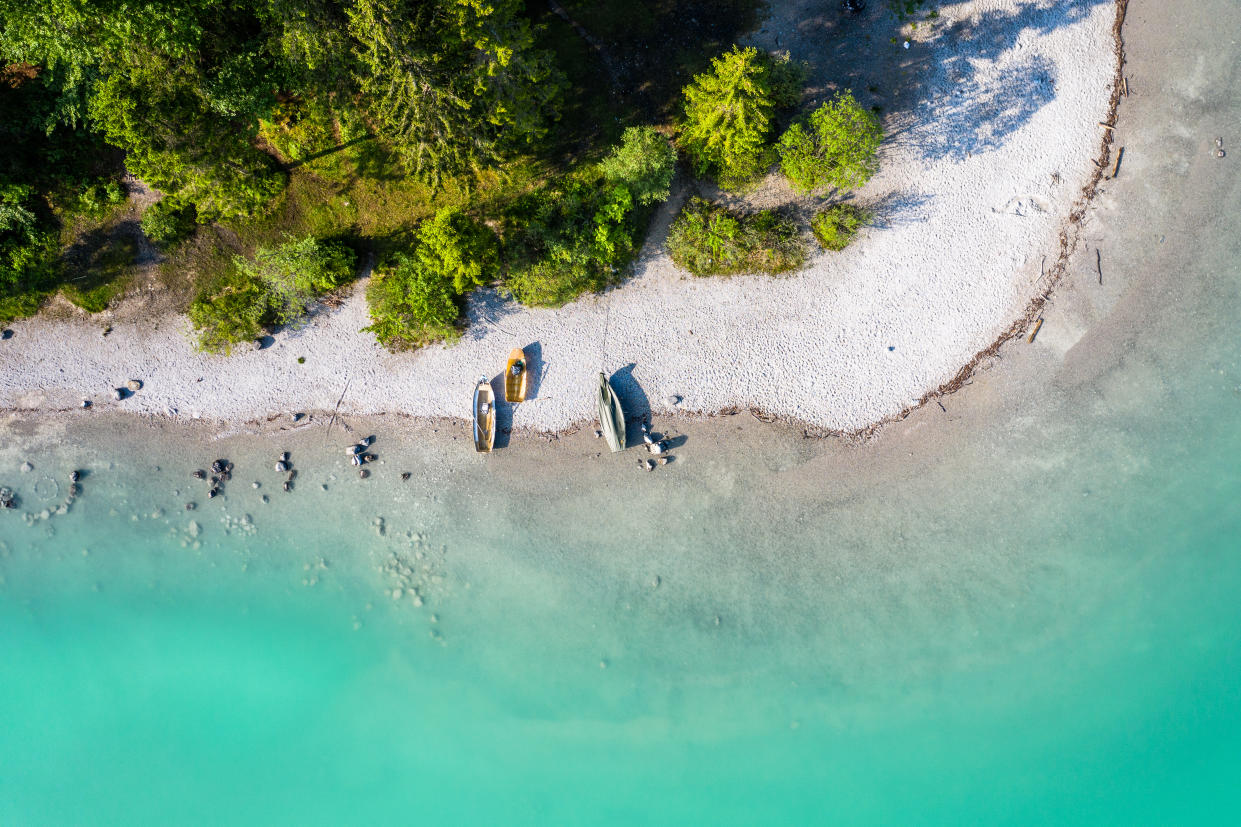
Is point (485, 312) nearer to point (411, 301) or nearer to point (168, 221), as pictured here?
point (411, 301)

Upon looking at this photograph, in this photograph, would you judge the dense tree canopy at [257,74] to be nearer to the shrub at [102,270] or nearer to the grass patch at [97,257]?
the grass patch at [97,257]

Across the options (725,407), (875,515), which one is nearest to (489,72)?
(725,407)

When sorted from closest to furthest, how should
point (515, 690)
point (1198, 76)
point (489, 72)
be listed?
point (489, 72) → point (1198, 76) → point (515, 690)

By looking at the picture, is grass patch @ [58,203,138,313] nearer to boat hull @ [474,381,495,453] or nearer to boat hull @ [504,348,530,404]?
boat hull @ [474,381,495,453]

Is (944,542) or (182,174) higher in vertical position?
(182,174)

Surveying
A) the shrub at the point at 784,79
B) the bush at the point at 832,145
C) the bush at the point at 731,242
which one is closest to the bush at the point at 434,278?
the bush at the point at 731,242

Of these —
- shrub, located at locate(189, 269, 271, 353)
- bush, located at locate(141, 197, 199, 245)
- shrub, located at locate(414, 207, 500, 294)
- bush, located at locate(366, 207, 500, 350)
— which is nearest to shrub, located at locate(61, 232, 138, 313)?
bush, located at locate(141, 197, 199, 245)

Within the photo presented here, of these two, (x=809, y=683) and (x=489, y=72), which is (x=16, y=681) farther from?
(x=809, y=683)
